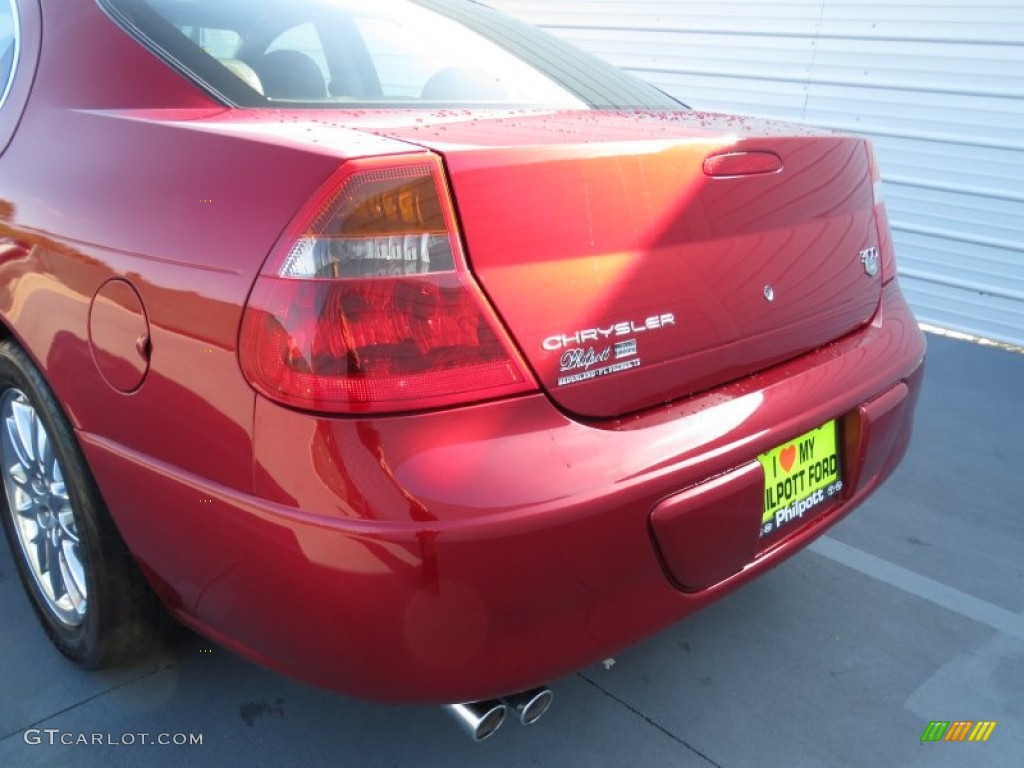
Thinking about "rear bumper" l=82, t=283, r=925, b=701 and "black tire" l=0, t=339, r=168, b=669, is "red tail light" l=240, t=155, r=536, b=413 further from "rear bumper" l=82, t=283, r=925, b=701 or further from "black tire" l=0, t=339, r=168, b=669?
"black tire" l=0, t=339, r=168, b=669

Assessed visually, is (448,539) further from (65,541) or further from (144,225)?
(65,541)

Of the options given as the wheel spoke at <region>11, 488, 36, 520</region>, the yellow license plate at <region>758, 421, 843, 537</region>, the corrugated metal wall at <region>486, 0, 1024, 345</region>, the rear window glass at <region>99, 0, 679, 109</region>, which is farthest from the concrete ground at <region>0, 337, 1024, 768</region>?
the corrugated metal wall at <region>486, 0, 1024, 345</region>

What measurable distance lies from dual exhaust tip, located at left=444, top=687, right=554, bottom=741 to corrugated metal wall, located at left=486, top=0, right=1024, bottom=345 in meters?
5.15

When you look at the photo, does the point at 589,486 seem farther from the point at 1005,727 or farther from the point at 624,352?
the point at 1005,727

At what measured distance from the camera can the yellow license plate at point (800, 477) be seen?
163 centimetres

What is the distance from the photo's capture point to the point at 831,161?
1.88 metres

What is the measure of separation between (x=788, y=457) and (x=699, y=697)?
2.19 ft

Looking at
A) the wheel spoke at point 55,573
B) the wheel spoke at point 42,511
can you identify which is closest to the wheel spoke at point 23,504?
the wheel spoke at point 42,511

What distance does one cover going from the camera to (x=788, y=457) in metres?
1.65

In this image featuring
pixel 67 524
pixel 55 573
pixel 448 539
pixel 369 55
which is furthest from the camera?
pixel 369 55

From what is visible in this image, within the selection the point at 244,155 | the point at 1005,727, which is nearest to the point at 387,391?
the point at 244,155

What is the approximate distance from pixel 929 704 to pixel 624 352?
1226mm

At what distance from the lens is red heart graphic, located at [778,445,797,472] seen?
5.36ft

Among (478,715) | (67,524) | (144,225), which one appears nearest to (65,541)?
(67,524)
